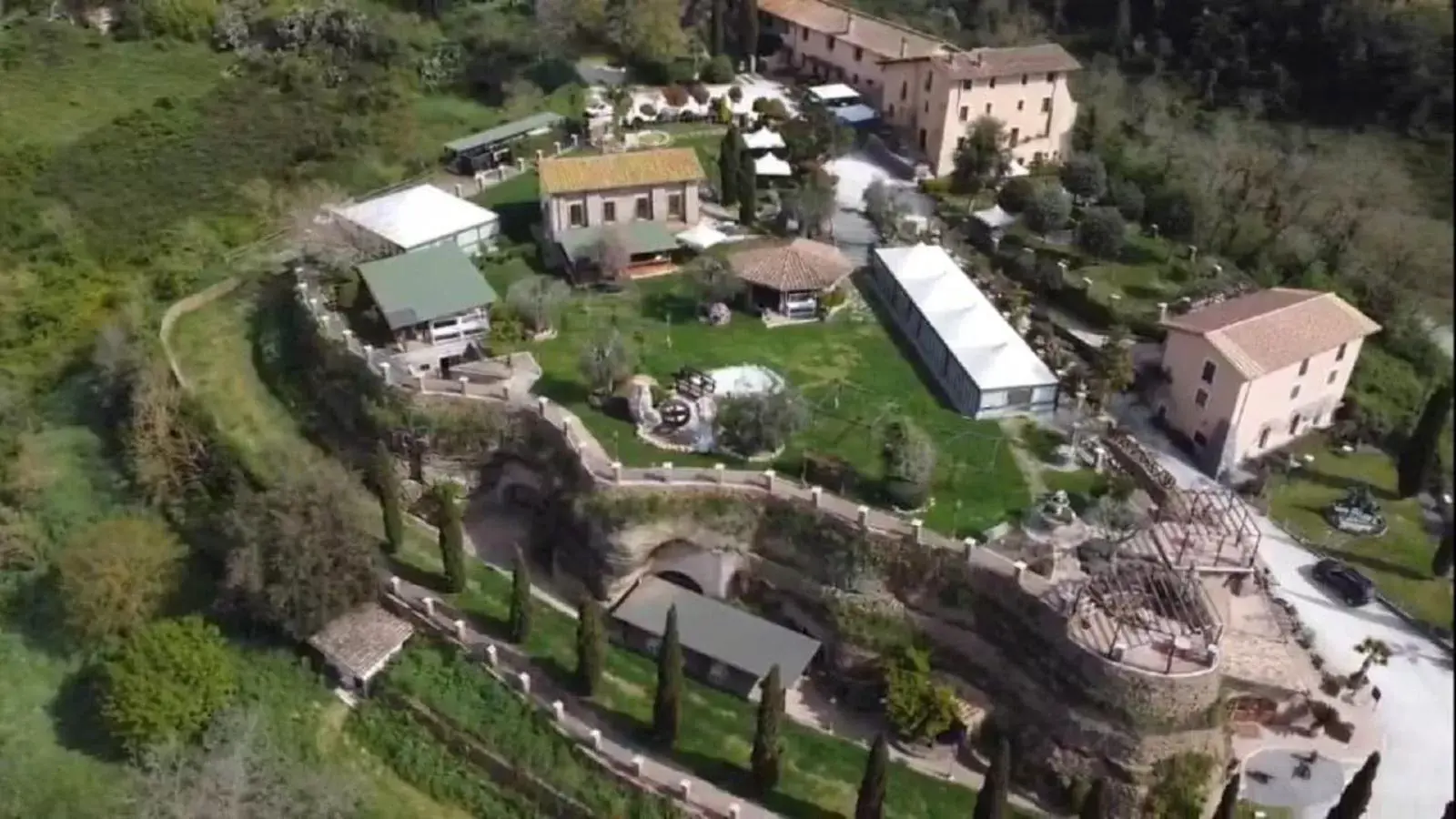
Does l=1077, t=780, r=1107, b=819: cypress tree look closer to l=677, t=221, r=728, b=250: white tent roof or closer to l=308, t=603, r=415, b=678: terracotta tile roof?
l=308, t=603, r=415, b=678: terracotta tile roof

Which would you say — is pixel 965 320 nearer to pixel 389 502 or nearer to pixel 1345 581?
pixel 1345 581

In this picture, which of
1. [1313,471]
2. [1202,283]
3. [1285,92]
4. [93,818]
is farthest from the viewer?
[1285,92]

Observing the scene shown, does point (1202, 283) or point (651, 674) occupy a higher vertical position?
point (1202, 283)

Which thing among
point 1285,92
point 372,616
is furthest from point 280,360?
point 1285,92

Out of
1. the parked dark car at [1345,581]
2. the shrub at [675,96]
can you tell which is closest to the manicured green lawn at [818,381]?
the parked dark car at [1345,581]

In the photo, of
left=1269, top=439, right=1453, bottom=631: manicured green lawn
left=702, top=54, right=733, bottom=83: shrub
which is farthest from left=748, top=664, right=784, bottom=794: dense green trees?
left=702, top=54, right=733, bottom=83: shrub

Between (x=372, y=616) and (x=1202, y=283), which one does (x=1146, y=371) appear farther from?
(x=372, y=616)
